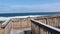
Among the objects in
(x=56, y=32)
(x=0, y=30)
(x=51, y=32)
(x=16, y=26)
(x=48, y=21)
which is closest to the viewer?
(x=56, y=32)

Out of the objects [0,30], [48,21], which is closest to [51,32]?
[0,30]

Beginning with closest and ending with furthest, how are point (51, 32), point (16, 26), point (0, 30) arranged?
point (51, 32) < point (0, 30) < point (16, 26)

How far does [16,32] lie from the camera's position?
350 inches

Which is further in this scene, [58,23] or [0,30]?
[58,23]

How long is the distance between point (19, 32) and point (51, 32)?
5340 mm

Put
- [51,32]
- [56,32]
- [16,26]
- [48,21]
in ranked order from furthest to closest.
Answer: [16,26] < [48,21] < [51,32] < [56,32]

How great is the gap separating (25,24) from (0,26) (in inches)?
207

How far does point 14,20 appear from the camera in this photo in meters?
10.2

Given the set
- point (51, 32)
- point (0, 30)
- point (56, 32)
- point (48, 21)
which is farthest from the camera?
point (48, 21)

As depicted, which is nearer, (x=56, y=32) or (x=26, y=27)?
(x=56, y=32)

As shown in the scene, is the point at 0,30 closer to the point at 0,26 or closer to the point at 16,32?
the point at 0,26

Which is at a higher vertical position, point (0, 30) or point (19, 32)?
point (0, 30)

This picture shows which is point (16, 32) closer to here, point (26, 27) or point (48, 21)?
point (26, 27)

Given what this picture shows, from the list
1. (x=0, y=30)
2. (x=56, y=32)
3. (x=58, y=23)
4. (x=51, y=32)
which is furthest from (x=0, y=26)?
(x=58, y=23)
